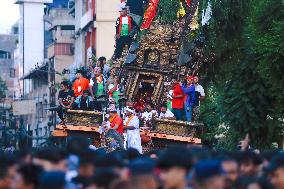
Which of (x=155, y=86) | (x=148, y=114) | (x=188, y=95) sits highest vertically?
(x=155, y=86)

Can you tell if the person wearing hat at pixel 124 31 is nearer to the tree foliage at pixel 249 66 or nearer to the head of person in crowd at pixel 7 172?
the tree foliage at pixel 249 66

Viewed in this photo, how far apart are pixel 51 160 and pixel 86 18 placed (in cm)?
6029

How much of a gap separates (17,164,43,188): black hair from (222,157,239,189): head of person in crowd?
7.48 ft

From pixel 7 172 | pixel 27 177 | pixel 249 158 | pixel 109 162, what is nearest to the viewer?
pixel 27 177

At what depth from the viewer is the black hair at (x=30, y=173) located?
13672 millimetres

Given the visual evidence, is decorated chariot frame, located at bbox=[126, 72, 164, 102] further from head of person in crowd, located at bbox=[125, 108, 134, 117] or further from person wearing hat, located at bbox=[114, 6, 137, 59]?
head of person in crowd, located at bbox=[125, 108, 134, 117]

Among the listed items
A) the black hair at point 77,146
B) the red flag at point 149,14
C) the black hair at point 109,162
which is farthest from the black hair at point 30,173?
the red flag at point 149,14

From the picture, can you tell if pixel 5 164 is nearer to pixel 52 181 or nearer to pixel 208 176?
pixel 52 181

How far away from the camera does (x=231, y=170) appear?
1535cm

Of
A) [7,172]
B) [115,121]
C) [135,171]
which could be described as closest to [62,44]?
[115,121]

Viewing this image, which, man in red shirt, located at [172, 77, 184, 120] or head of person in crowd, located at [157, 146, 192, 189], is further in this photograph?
man in red shirt, located at [172, 77, 184, 120]

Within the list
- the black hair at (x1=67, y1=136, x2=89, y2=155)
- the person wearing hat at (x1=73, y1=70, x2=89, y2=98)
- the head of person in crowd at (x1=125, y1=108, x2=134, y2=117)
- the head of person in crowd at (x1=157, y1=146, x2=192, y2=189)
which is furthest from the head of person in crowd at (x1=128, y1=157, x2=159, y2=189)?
the person wearing hat at (x1=73, y1=70, x2=89, y2=98)

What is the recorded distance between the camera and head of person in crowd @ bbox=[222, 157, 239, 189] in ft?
49.4

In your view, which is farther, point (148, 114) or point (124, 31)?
point (124, 31)
